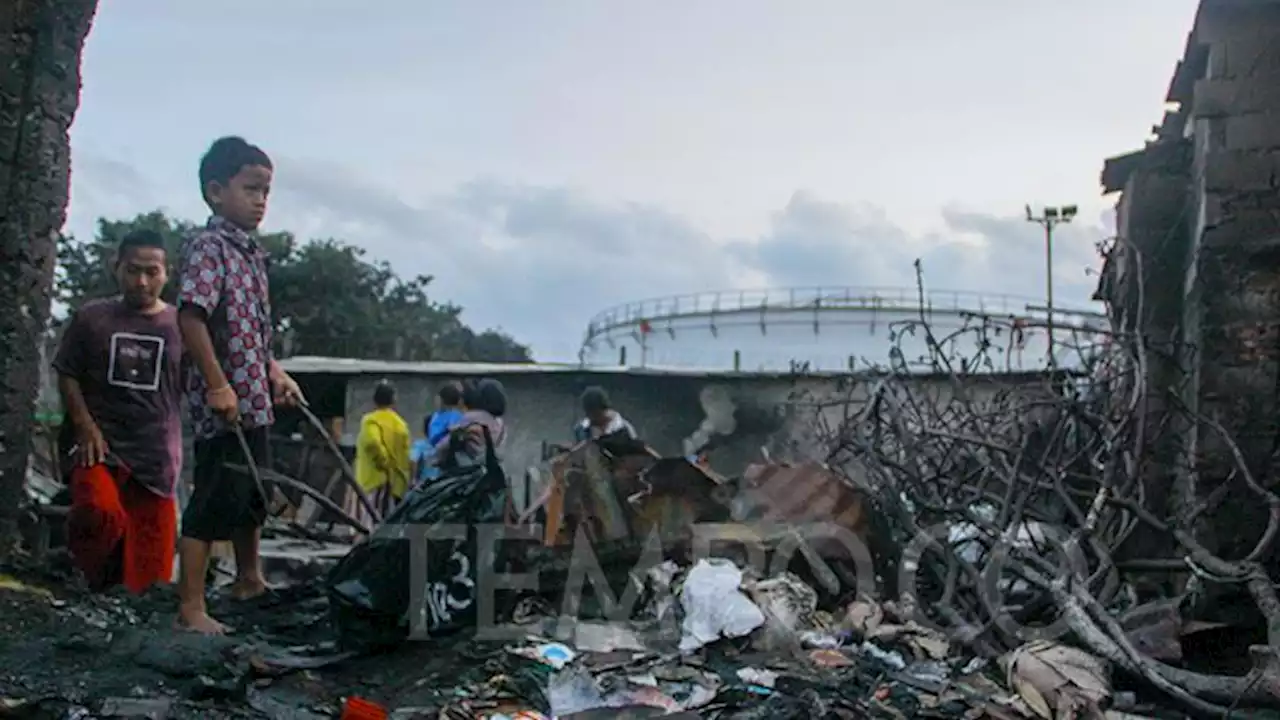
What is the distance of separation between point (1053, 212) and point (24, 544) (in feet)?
74.5

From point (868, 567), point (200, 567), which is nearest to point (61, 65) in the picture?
point (200, 567)

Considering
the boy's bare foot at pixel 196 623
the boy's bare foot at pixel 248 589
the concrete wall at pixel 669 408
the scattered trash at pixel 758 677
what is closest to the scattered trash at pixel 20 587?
the boy's bare foot at pixel 196 623

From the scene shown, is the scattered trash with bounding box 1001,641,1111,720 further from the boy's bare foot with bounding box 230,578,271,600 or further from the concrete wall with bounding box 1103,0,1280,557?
the boy's bare foot with bounding box 230,578,271,600

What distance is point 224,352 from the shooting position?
3.45 m

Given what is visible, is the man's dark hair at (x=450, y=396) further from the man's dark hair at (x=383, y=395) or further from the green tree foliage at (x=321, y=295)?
the green tree foliage at (x=321, y=295)

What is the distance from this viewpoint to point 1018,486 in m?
4.66

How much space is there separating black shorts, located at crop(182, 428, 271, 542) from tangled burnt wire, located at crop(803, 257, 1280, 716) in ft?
8.64

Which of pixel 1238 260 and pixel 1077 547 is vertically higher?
pixel 1238 260

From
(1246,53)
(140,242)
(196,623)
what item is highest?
(1246,53)

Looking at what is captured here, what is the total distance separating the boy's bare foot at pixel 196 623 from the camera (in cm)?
322

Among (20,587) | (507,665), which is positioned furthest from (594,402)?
(20,587)

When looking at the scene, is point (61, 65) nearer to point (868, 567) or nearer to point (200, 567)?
point (200, 567)

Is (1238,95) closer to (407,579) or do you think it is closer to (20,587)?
(407,579)

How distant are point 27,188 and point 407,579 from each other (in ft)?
5.96
